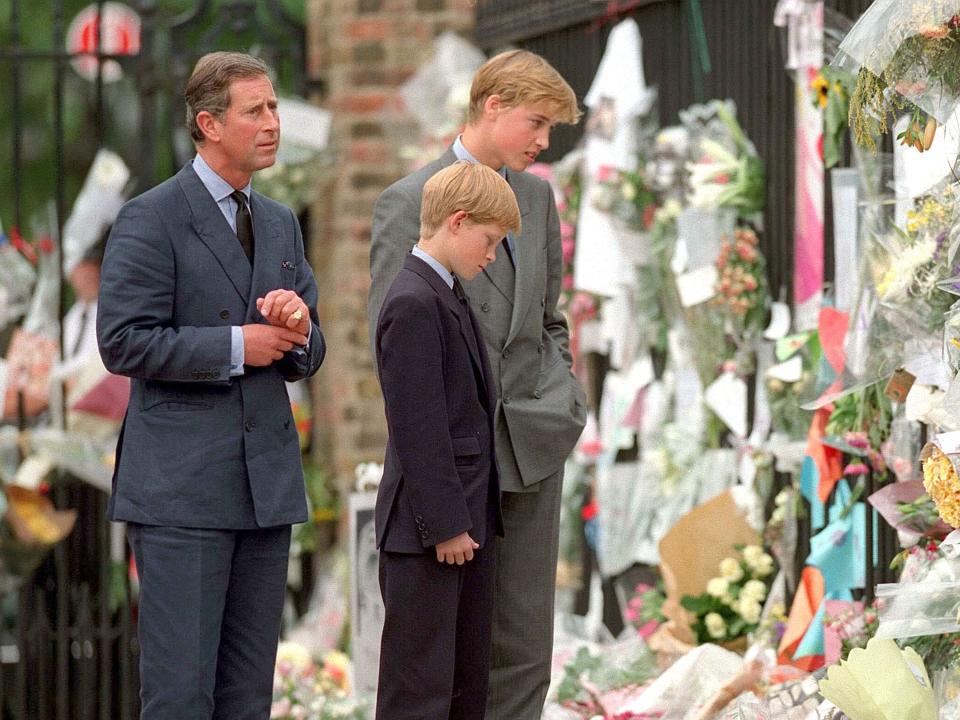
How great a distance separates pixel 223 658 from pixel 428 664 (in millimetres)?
489

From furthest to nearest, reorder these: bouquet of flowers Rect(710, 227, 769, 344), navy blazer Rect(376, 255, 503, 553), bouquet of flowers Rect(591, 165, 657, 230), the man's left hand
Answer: bouquet of flowers Rect(591, 165, 657, 230)
bouquet of flowers Rect(710, 227, 769, 344)
the man's left hand
navy blazer Rect(376, 255, 503, 553)

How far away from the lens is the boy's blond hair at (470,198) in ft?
11.0

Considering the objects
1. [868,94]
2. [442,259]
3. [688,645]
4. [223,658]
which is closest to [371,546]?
[688,645]

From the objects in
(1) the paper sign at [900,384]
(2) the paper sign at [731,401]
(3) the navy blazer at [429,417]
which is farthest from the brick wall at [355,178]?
(3) the navy blazer at [429,417]

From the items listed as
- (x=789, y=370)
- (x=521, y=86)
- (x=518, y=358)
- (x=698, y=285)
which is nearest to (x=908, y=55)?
(x=521, y=86)

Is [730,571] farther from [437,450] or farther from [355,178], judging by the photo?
[355,178]

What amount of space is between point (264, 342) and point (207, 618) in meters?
0.57

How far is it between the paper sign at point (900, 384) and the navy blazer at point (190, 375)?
149 cm

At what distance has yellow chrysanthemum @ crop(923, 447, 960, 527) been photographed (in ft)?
10.9

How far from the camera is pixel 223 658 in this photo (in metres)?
3.60

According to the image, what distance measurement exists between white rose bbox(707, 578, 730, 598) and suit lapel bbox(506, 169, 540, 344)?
1.86m

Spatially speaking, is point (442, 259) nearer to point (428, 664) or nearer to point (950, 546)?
point (428, 664)

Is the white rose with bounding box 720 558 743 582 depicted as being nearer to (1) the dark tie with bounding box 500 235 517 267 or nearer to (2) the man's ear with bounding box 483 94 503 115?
(1) the dark tie with bounding box 500 235 517 267

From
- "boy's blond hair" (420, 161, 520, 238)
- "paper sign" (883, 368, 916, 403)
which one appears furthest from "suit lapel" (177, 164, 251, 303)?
"paper sign" (883, 368, 916, 403)
